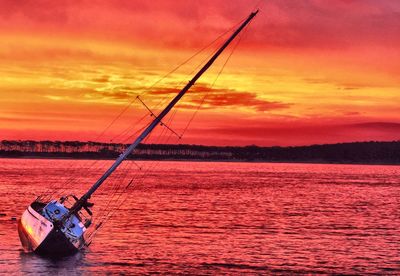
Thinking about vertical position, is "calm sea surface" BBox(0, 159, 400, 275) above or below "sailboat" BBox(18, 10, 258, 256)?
below

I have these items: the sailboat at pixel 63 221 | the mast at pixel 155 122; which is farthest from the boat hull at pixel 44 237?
the mast at pixel 155 122

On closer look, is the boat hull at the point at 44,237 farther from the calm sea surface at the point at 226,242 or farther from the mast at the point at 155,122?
the mast at the point at 155,122

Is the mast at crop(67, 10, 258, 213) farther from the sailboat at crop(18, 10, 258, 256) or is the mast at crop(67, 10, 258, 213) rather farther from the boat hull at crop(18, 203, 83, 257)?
the boat hull at crop(18, 203, 83, 257)

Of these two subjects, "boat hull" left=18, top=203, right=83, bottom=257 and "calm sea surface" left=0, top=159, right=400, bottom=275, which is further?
"calm sea surface" left=0, top=159, right=400, bottom=275

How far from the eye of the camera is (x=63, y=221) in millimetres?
41438

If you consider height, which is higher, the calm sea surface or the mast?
the mast

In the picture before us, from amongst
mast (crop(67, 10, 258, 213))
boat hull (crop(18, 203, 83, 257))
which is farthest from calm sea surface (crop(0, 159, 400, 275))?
mast (crop(67, 10, 258, 213))

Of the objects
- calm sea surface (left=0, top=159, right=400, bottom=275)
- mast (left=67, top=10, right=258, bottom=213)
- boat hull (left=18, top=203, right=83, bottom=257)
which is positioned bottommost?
calm sea surface (left=0, top=159, right=400, bottom=275)

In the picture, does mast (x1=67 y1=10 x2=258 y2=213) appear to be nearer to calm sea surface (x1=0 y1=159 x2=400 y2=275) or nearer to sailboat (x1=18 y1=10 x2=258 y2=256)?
sailboat (x1=18 y1=10 x2=258 y2=256)

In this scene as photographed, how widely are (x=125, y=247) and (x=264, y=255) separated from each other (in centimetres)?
999

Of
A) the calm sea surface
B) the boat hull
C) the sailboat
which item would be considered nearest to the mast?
the sailboat

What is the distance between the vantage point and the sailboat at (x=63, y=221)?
135 feet

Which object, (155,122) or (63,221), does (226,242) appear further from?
(63,221)

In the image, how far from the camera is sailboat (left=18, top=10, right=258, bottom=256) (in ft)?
135
